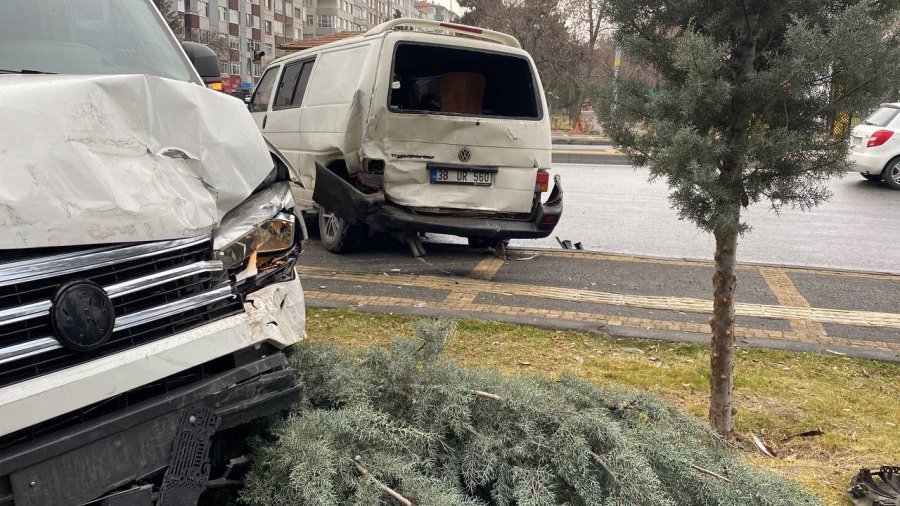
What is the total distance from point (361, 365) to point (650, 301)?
12.3ft

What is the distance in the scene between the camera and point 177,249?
2232 millimetres

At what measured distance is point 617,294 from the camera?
21.0 ft

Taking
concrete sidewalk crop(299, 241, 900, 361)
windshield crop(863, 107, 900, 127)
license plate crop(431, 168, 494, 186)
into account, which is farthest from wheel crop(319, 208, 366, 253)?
windshield crop(863, 107, 900, 127)

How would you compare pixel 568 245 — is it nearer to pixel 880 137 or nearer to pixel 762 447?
pixel 762 447

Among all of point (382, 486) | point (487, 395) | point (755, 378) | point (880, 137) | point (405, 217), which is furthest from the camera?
point (880, 137)

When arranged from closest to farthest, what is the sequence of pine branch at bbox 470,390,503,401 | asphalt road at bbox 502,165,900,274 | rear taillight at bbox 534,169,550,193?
pine branch at bbox 470,390,503,401
rear taillight at bbox 534,169,550,193
asphalt road at bbox 502,165,900,274

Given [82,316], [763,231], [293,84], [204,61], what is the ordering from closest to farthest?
[82,316], [204,61], [293,84], [763,231]

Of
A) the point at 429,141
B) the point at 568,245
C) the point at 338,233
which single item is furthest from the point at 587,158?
the point at 429,141

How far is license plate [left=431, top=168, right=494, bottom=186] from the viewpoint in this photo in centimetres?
697

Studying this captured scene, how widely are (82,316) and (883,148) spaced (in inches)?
638

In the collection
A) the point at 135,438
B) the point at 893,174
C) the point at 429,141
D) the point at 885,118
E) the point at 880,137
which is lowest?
the point at 135,438

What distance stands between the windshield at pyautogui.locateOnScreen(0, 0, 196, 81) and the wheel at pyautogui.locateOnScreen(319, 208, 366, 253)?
4071 mm

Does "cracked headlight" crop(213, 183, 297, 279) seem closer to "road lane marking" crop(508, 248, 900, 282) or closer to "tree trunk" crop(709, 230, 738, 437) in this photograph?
"tree trunk" crop(709, 230, 738, 437)

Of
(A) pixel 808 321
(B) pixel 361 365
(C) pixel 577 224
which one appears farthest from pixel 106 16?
(C) pixel 577 224
